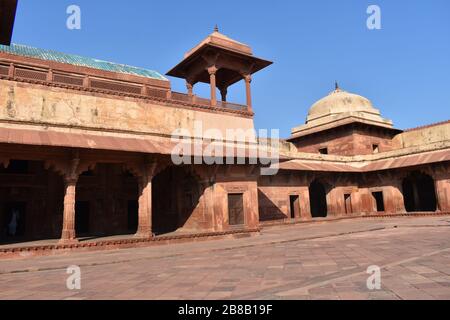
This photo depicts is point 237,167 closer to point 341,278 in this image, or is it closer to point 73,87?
point 73,87

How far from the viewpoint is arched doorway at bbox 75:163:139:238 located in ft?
52.0

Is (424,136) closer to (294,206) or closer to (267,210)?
(294,206)

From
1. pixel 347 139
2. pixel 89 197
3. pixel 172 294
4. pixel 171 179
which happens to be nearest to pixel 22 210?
pixel 89 197

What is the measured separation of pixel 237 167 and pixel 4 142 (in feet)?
30.0

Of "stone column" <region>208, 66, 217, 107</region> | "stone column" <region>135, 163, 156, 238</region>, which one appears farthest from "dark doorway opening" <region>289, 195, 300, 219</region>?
"stone column" <region>135, 163, 156, 238</region>

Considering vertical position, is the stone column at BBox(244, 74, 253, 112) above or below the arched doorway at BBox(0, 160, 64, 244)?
above

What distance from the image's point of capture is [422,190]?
26000mm

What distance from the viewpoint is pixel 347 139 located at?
27.5m

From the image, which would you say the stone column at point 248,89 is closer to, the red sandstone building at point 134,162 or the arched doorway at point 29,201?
the red sandstone building at point 134,162

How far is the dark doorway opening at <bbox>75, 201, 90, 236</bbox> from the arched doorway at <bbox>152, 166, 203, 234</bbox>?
10.5ft

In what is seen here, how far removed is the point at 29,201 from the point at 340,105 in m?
26.2

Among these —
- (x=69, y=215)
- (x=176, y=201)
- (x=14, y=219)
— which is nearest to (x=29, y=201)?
(x=14, y=219)

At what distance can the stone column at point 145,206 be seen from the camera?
12.7 meters

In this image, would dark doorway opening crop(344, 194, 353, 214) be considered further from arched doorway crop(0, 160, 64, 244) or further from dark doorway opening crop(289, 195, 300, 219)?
arched doorway crop(0, 160, 64, 244)
